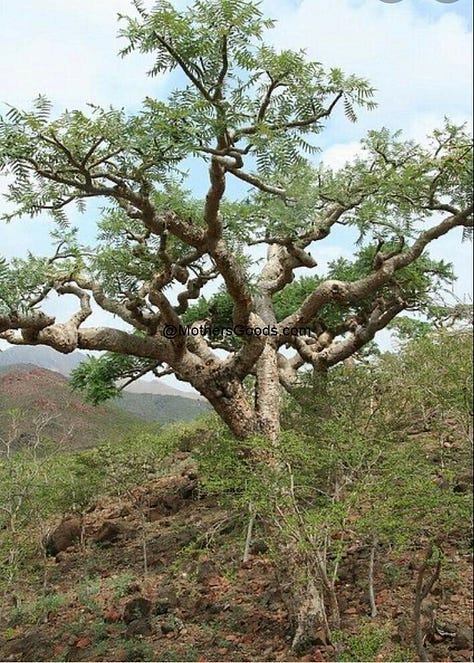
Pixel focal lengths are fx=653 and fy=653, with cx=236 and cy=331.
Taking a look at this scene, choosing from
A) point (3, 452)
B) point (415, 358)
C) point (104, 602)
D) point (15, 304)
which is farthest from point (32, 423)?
point (415, 358)

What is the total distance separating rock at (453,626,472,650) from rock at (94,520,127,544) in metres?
3.71

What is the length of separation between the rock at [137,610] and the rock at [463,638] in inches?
77.5

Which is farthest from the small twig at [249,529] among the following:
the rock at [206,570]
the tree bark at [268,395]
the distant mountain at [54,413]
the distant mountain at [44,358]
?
the distant mountain at [44,358]

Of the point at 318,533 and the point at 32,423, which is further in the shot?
the point at 32,423

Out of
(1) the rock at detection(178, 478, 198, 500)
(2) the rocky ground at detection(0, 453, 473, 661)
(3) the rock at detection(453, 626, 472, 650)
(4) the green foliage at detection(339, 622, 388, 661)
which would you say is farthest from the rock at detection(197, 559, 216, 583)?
(3) the rock at detection(453, 626, 472, 650)

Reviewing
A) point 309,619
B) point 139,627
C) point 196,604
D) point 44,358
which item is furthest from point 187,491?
point 309,619

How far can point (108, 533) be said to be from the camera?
551 centimetres

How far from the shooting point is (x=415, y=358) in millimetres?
2611

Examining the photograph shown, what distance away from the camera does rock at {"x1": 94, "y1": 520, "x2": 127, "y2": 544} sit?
5.50 meters

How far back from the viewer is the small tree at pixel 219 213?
2346 mm

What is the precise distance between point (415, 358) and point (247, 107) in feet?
3.86

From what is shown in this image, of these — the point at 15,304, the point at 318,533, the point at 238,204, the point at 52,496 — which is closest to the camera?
the point at 318,533

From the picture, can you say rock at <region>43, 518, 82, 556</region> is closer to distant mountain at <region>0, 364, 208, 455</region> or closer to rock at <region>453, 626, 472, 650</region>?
distant mountain at <region>0, 364, 208, 455</region>

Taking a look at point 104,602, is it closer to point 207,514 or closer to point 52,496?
point 52,496
